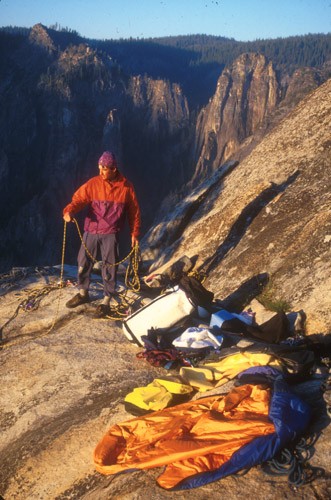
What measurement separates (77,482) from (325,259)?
5641 mm

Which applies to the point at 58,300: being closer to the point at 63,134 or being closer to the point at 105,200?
the point at 105,200

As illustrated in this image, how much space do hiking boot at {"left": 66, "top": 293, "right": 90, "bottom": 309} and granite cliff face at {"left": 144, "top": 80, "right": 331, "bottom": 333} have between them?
2.88 metres

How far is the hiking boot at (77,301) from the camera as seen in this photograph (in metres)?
8.16

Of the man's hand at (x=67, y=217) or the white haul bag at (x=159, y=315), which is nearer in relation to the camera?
the white haul bag at (x=159, y=315)

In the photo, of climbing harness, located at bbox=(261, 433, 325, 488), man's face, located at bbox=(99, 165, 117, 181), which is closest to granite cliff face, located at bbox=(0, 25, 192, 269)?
man's face, located at bbox=(99, 165, 117, 181)

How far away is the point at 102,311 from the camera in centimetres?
786

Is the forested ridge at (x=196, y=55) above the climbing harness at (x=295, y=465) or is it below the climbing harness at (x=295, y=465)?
above

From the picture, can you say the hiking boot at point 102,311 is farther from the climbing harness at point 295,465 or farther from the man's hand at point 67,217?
the climbing harness at point 295,465

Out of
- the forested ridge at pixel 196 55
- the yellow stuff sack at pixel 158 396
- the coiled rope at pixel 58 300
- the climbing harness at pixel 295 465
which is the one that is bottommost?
the coiled rope at pixel 58 300

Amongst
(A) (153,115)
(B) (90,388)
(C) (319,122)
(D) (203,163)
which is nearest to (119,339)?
(B) (90,388)

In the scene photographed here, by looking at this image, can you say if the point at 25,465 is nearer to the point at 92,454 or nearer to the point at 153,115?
the point at 92,454

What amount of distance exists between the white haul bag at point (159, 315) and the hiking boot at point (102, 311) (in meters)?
0.95

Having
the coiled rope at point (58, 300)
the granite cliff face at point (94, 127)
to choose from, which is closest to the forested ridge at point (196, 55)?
the granite cliff face at point (94, 127)

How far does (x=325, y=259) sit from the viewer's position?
759 cm
